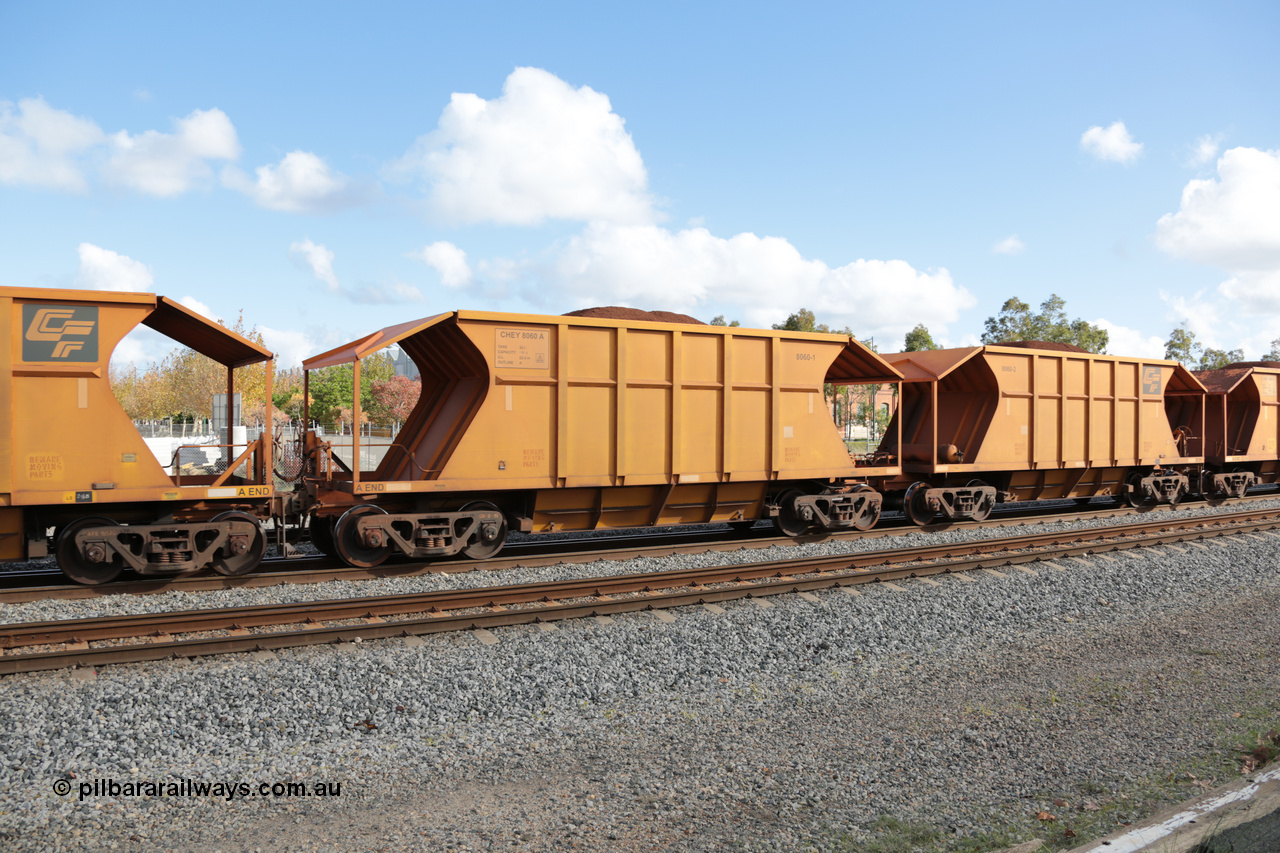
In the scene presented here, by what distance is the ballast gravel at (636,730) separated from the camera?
13.8 ft

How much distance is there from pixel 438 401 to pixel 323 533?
8.24 feet

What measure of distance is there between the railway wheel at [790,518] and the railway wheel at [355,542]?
624cm

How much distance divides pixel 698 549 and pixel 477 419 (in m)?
A: 3.81

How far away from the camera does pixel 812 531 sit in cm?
1316

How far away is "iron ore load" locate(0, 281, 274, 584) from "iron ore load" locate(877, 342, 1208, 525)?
1088cm

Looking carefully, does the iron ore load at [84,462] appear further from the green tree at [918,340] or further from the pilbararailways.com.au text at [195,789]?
the green tree at [918,340]

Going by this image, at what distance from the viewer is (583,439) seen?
35.9 ft

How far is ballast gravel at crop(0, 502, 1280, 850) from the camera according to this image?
4.22 metres

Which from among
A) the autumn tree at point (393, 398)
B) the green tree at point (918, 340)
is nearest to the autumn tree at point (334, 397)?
the autumn tree at point (393, 398)

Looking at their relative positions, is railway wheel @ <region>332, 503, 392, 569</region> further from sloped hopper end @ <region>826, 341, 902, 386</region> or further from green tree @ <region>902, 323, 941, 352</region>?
green tree @ <region>902, 323, 941, 352</region>

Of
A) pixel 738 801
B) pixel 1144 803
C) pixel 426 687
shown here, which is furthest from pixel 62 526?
pixel 1144 803

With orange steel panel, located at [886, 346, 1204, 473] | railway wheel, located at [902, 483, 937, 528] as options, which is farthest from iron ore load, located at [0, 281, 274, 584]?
orange steel panel, located at [886, 346, 1204, 473]

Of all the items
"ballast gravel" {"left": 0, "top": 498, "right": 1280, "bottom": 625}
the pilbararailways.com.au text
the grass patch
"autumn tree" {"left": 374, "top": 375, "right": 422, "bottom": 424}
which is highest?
"autumn tree" {"left": 374, "top": 375, "right": 422, "bottom": 424}

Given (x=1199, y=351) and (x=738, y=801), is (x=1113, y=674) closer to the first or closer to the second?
(x=738, y=801)
